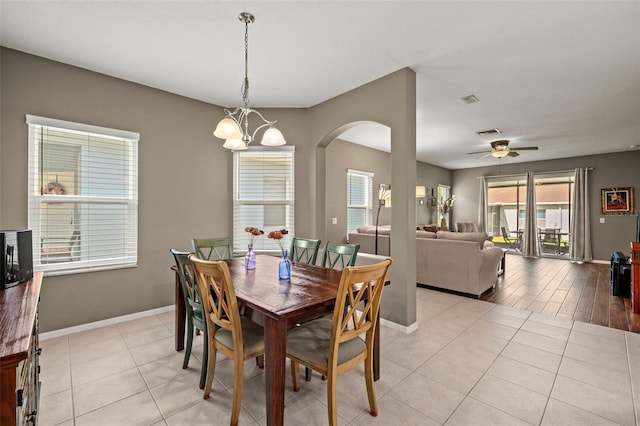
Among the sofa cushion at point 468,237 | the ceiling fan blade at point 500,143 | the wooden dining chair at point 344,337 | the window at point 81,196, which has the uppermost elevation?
the ceiling fan blade at point 500,143

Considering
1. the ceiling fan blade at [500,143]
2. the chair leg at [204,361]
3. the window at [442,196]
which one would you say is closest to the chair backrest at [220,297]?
the chair leg at [204,361]

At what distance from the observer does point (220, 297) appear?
171 cm

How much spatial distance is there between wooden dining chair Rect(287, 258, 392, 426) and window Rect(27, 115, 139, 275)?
8.58ft

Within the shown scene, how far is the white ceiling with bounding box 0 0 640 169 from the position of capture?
2.21 metres

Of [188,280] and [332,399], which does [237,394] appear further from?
[188,280]

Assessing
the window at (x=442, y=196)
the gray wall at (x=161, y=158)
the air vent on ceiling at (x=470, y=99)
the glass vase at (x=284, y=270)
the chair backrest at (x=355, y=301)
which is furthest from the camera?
the window at (x=442, y=196)

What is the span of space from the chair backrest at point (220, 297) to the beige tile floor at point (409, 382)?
1.94 feet

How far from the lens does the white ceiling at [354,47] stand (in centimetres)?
221

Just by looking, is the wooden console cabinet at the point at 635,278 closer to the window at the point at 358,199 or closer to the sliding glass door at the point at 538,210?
the window at the point at 358,199

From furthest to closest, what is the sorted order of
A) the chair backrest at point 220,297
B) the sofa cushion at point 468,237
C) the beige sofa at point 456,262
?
the sofa cushion at point 468,237 → the beige sofa at point 456,262 → the chair backrest at point 220,297

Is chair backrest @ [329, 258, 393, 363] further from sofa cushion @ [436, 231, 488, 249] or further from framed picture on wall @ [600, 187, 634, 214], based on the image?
framed picture on wall @ [600, 187, 634, 214]

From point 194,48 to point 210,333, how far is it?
2.56m

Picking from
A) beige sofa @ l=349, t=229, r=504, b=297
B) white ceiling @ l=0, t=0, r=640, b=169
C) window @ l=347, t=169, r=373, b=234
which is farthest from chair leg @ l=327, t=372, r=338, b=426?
window @ l=347, t=169, r=373, b=234

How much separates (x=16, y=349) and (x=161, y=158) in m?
3.03
